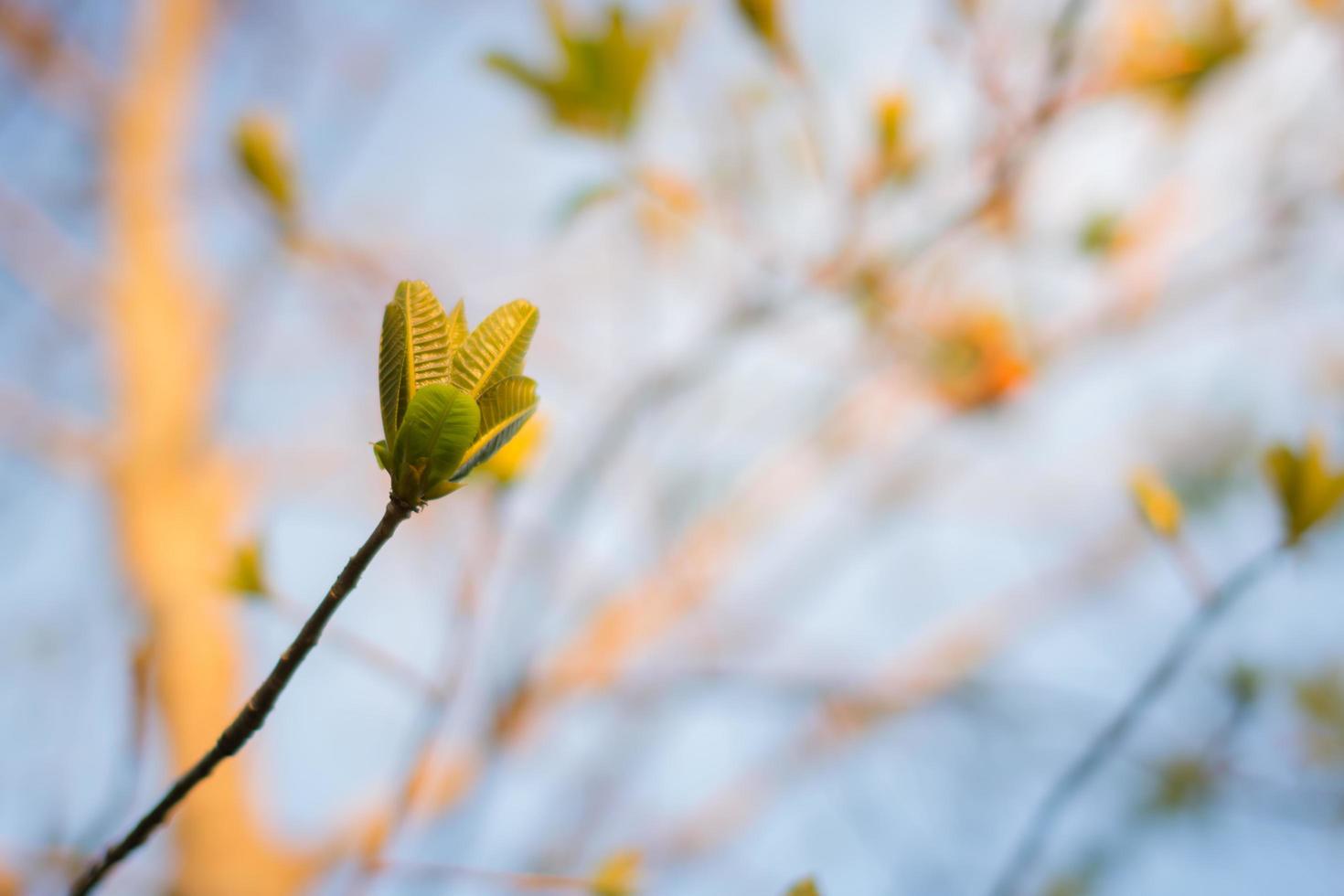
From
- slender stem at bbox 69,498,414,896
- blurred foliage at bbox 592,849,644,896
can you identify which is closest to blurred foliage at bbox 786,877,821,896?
blurred foliage at bbox 592,849,644,896

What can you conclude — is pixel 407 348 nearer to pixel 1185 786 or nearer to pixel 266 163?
pixel 266 163

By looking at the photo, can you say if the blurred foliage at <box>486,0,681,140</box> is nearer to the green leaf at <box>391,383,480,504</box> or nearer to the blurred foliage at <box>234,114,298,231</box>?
the blurred foliage at <box>234,114,298,231</box>

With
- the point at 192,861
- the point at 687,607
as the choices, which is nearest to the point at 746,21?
the point at 687,607

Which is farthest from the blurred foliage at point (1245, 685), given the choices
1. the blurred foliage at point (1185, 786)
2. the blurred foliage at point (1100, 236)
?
the blurred foliage at point (1100, 236)

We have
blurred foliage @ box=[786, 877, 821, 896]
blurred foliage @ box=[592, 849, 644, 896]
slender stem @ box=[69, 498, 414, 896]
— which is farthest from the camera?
blurred foliage @ box=[592, 849, 644, 896]

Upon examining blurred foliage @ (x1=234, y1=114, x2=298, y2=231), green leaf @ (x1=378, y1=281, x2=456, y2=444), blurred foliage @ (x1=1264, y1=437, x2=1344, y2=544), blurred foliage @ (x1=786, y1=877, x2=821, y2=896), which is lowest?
blurred foliage @ (x1=786, y1=877, x2=821, y2=896)
